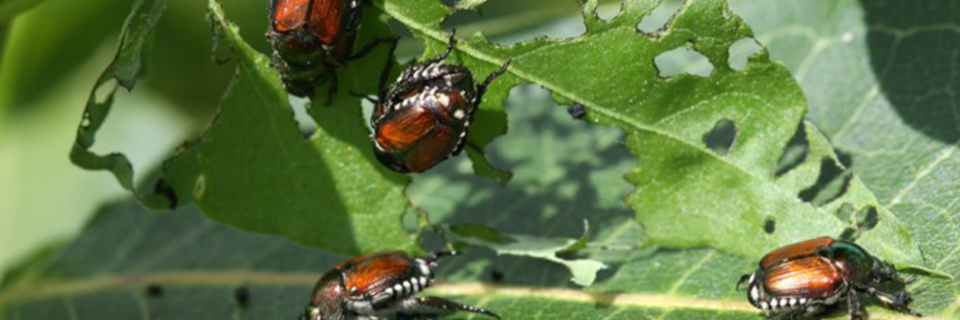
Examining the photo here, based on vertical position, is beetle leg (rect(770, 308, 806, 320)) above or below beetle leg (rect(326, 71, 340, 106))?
below

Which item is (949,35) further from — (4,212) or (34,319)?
(4,212)

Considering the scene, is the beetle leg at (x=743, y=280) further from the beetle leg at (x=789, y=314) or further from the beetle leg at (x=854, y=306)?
the beetle leg at (x=854, y=306)

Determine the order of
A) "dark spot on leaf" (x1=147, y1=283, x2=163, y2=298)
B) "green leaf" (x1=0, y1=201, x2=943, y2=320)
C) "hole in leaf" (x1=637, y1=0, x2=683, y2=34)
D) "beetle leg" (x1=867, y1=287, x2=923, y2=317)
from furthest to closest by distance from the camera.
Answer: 1. "hole in leaf" (x1=637, y1=0, x2=683, y2=34)
2. "dark spot on leaf" (x1=147, y1=283, x2=163, y2=298)
3. "green leaf" (x1=0, y1=201, x2=943, y2=320)
4. "beetle leg" (x1=867, y1=287, x2=923, y2=317)

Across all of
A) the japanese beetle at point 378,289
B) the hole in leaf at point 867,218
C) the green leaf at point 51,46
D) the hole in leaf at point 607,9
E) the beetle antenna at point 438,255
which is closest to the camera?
the hole in leaf at point 867,218

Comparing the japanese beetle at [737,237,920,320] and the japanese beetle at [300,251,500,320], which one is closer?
the japanese beetle at [737,237,920,320]

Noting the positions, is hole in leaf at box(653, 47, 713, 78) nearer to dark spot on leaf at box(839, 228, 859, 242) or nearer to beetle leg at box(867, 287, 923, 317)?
dark spot on leaf at box(839, 228, 859, 242)

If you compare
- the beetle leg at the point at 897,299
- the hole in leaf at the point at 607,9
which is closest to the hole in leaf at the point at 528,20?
the hole in leaf at the point at 607,9

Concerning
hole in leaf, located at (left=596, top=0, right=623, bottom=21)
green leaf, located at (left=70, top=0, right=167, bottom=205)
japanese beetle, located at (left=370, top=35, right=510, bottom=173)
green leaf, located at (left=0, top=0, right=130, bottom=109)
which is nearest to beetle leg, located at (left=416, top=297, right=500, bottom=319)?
japanese beetle, located at (left=370, top=35, right=510, bottom=173)

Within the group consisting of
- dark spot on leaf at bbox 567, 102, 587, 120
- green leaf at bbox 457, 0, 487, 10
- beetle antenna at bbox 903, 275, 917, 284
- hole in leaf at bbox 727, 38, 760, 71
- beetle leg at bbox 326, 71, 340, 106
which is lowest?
beetle antenna at bbox 903, 275, 917, 284
